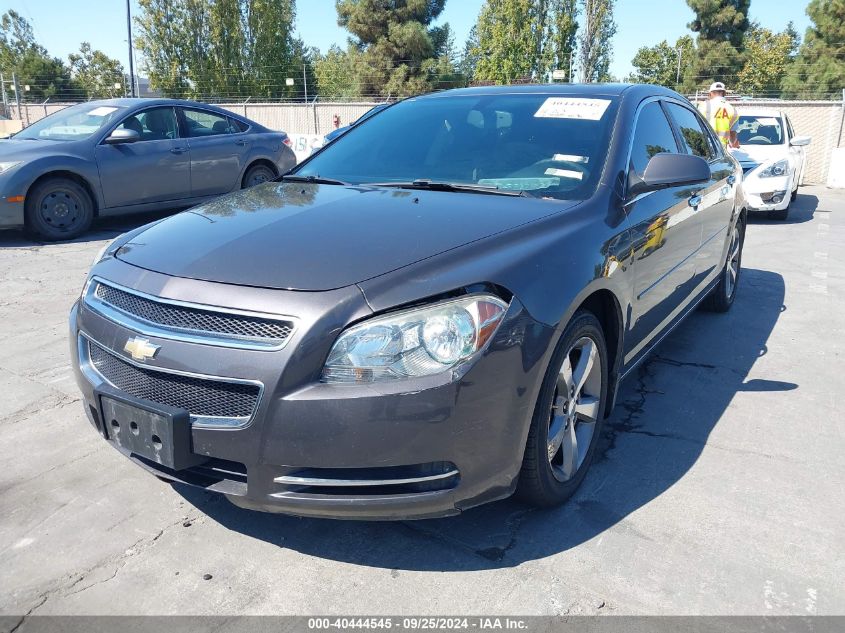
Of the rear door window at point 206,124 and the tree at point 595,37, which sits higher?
the tree at point 595,37

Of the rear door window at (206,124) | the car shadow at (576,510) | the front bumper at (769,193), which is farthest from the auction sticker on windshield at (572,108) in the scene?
the front bumper at (769,193)

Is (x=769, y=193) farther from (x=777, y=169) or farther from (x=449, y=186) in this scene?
(x=449, y=186)

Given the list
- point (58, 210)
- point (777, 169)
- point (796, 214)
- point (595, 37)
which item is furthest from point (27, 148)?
point (595, 37)

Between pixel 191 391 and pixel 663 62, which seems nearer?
pixel 191 391

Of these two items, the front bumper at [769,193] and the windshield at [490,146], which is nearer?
the windshield at [490,146]

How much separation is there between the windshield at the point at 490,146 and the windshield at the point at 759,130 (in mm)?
8849

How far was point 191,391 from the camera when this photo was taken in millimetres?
2189

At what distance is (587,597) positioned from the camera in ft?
7.43

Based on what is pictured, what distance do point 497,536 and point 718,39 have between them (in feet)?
172

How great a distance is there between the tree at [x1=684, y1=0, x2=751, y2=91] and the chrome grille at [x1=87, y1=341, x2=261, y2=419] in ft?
159

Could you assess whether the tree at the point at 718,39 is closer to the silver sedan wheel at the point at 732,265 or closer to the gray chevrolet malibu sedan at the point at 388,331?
the silver sedan wheel at the point at 732,265

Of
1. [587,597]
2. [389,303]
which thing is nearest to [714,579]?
[587,597]

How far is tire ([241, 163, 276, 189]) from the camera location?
946cm

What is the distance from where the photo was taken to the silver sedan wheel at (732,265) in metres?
5.39
